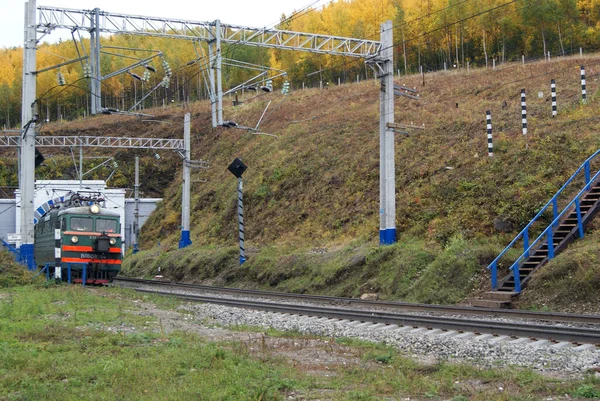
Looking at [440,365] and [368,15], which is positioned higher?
[368,15]

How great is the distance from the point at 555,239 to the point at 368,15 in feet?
232

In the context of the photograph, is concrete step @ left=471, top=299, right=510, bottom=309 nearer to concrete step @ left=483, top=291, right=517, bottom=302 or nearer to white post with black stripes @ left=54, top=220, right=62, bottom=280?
concrete step @ left=483, top=291, right=517, bottom=302

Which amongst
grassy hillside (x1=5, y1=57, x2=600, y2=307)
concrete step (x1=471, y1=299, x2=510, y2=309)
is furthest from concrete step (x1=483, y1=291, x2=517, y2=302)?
grassy hillside (x1=5, y1=57, x2=600, y2=307)

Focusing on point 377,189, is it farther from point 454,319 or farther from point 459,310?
point 454,319

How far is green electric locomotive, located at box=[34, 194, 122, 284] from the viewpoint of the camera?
26062mm

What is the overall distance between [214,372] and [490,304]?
10.5m

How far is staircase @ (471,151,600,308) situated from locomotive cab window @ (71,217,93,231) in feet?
52.0

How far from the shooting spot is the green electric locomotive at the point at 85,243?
2606 cm

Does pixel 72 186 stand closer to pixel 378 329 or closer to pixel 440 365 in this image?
pixel 378 329

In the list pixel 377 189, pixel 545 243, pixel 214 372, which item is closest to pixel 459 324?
pixel 214 372

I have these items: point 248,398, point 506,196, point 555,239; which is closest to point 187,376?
point 248,398

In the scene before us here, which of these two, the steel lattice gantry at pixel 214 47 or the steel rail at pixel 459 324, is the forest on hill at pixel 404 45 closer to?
the steel lattice gantry at pixel 214 47

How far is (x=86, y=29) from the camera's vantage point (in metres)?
24.1

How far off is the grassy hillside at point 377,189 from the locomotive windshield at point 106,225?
6.26 m
